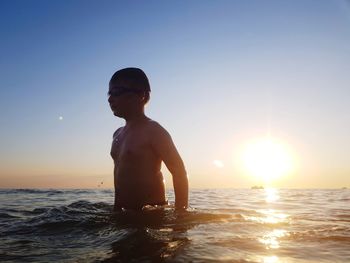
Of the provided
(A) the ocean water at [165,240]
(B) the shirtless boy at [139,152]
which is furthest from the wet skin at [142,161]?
(A) the ocean water at [165,240]

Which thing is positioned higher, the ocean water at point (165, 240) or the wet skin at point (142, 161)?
the wet skin at point (142, 161)

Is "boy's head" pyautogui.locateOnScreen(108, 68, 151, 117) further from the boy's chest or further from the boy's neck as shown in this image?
the boy's chest

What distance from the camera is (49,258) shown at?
2.66 metres

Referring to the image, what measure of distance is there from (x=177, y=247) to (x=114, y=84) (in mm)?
3157

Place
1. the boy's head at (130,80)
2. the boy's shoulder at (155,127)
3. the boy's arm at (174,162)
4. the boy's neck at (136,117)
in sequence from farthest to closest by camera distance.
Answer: the boy's neck at (136,117)
the boy's head at (130,80)
the boy's shoulder at (155,127)
the boy's arm at (174,162)

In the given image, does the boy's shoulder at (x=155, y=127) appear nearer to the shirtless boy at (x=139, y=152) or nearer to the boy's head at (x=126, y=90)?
the shirtless boy at (x=139, y=152)

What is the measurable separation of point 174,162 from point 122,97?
138 centimetres

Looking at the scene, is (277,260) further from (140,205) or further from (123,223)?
(140,205)

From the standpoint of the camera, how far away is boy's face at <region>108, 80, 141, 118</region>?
5.31m

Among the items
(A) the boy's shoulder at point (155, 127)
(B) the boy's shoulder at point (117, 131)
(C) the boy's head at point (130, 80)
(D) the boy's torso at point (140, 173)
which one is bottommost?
(D) the boy's torso at point (140, 173)

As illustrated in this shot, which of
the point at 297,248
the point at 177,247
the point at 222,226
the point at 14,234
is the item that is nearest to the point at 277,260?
the point at 297,248

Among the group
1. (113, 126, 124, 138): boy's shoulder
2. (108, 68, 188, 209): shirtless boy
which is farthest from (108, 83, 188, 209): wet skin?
(113, 126, 124, 138): boy's shoulder

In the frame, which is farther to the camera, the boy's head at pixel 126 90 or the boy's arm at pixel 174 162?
the boy's head at pixel 126 90

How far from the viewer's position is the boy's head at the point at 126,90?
5.31 meters
